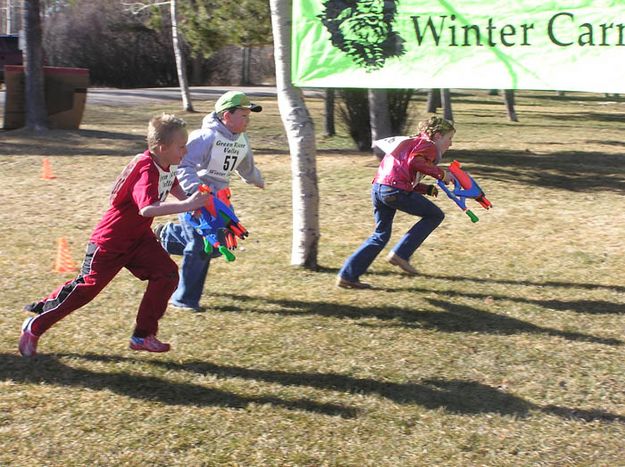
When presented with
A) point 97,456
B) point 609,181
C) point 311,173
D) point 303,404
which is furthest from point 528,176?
point 97,456

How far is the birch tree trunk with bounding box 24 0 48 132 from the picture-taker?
1717cm

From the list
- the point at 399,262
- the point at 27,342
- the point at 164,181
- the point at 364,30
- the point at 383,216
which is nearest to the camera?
the point at 164,181

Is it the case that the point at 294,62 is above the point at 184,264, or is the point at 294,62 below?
above

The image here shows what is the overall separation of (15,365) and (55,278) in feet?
7.24

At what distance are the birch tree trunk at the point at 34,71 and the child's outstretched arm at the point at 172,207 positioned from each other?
13.4 meters

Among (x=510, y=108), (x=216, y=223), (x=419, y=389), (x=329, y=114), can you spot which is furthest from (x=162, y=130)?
(x=510, y=108)

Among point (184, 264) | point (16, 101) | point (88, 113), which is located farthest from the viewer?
point (88, 113)

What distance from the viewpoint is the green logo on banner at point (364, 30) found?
721 cm

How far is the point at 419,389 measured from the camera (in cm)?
514

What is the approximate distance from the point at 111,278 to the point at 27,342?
2.17 feet

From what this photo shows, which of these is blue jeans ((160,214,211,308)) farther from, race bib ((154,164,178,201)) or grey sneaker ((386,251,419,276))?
grey sneaker ((386,251,419,276))

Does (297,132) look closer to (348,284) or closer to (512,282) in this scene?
(348,284)

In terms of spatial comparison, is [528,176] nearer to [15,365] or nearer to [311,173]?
[311,173]

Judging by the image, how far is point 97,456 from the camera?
4.20 m
